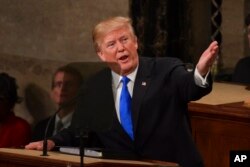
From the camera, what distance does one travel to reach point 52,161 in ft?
16.6

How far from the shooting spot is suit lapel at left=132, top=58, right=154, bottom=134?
18.9 feet

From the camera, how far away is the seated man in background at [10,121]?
7062mm

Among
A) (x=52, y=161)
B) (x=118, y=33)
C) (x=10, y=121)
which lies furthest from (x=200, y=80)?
(x=10, y=121)

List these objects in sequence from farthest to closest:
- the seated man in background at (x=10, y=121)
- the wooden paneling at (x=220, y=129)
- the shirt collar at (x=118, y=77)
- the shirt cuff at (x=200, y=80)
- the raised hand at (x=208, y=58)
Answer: the seated man in background at (x=10, y=121), the wooden paneling at (x=220, y=129), the shirt collar at (x=118, y=77), the shirt cuff at (x=200, y=80), the raised hand at (x=208, y=58)

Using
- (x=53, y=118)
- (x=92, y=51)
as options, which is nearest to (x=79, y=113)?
(x=53, y=118)

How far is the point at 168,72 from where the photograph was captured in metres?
5.82

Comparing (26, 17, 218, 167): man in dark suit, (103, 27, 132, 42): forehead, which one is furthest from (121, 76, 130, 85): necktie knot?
(103, 27, 132, 42): forehead

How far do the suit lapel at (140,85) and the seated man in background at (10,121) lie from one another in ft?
4.87

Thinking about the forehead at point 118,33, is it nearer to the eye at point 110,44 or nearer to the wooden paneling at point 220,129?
the eye at point 110,44

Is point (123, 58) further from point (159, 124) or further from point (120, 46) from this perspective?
point (159, 124)

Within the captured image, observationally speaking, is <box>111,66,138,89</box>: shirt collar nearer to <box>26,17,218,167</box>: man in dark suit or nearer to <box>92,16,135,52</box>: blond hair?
→ <box>26,17,218,167</box>: man in dark suit

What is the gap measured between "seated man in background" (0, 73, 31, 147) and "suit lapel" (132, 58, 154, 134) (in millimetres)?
1485

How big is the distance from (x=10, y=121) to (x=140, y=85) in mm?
1703

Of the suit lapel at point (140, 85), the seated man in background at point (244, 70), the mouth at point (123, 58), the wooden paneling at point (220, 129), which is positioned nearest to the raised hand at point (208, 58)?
the suit lapel at point (140, 85)
